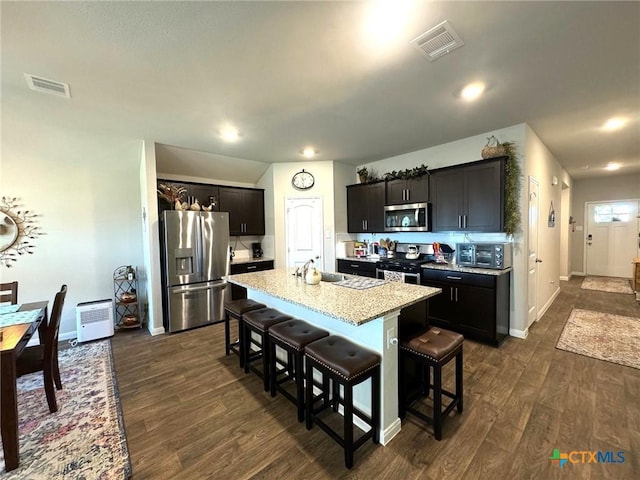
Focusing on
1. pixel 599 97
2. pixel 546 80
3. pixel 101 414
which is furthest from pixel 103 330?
pixel 599 97

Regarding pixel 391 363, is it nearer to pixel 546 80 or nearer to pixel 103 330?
pixel 546 80

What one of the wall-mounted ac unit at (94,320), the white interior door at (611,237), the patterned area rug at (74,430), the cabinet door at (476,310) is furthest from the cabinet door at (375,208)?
the white interior door at (611,237)

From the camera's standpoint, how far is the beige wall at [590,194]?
21.3ft

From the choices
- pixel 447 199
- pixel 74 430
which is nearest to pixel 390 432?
pixel 74 430

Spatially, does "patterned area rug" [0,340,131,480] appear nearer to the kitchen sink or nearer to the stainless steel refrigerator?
the stainless steel refrigerator

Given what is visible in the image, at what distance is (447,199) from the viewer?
384 cm

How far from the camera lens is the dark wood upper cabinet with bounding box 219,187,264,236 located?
16.3 ft

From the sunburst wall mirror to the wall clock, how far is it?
12.3 ft

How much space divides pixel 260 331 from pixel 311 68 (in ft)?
7.42

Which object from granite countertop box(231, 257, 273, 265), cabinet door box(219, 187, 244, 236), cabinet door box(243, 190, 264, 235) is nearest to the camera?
granite countertop box(231, 257, 273, 265)

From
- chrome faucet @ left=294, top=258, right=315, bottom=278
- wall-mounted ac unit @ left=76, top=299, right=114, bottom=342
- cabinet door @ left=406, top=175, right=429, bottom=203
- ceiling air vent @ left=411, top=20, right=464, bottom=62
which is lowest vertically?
wall-mounted ac unit @ left=76, top=299, right=114, bottom=342

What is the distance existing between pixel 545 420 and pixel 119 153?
567 cm

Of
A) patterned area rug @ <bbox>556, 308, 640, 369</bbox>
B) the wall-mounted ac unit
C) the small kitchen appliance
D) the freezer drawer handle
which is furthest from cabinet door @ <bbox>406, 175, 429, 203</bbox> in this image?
the wall-mounted ac unit

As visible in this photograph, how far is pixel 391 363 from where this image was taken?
5.95 ft
